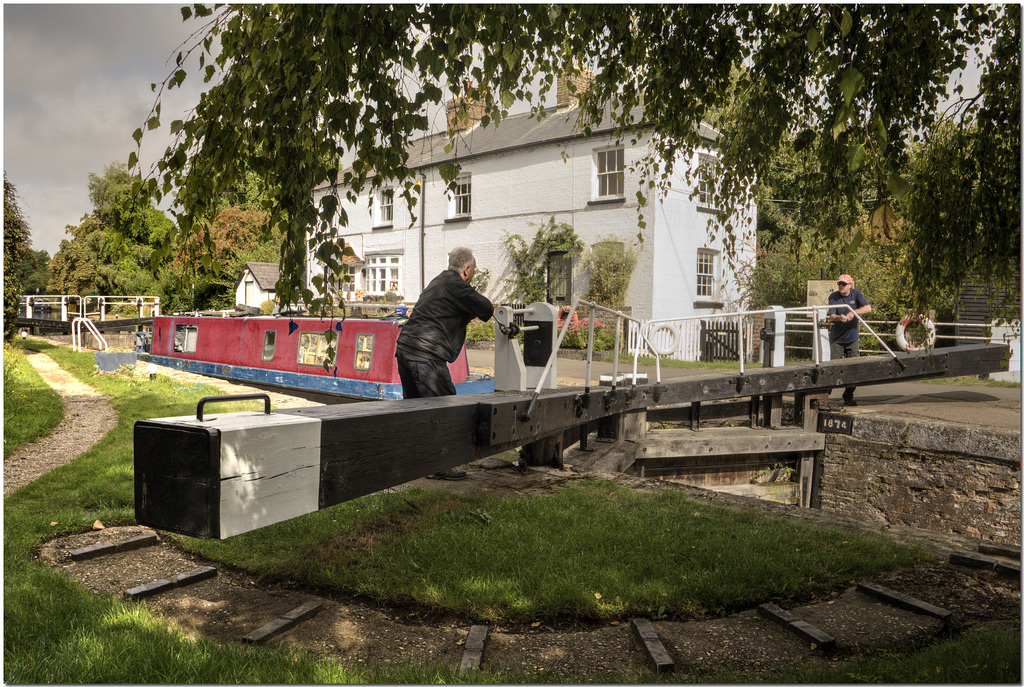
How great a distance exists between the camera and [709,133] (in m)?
19.7

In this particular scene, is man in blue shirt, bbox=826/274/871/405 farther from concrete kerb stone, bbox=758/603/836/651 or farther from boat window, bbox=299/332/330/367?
boat window, bbox=299/332/330/367

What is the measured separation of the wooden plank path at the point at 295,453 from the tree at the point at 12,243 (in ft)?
36.4

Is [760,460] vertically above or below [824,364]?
below

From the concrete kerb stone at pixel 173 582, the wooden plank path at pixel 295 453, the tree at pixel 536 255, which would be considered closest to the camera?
the wooden plank path at pixel 295 453

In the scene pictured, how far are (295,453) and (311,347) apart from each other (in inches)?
369

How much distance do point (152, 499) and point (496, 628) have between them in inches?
70.6

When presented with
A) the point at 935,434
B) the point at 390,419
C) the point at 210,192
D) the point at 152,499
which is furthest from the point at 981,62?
the point at 935,434

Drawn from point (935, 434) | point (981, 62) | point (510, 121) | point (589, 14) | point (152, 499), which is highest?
point (510, 121)

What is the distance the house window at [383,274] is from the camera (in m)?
27.0

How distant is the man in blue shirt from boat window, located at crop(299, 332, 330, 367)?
8040mm

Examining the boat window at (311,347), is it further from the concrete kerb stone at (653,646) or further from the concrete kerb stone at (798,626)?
the concrete kerb stone at (798,626)

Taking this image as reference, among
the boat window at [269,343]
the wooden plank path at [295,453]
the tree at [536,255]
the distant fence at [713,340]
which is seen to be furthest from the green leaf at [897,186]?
the tree at [536,255]

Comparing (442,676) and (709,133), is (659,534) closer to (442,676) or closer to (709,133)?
(442,676)

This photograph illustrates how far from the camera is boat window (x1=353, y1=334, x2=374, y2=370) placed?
33.1ft
